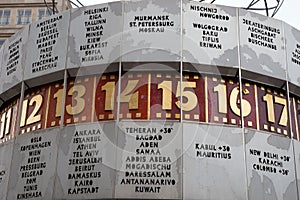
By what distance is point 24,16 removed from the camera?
60.9 meters

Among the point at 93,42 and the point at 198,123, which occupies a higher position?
the point at 93,42

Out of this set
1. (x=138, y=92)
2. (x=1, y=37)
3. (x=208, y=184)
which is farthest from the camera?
(x=1, y=37)

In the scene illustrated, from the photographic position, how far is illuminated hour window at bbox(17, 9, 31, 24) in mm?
60750

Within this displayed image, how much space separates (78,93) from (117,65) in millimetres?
1513

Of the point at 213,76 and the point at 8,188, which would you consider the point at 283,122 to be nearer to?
the point at 213,76

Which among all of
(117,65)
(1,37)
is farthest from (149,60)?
(1,37)

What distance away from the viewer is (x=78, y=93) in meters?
16.2

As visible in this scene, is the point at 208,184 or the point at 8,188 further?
the point at 8,188

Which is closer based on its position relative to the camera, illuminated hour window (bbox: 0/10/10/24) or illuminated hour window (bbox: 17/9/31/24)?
illuminated hour window (bbox: 17/9/31/24)

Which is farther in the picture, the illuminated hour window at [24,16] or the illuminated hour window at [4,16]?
the illuminated hour window at [4,16]

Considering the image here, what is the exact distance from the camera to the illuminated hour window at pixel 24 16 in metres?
60.8

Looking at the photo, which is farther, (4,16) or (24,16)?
(4,16)

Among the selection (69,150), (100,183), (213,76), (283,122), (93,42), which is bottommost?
(100,183)

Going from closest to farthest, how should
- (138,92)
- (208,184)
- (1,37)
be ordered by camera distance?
(208,184) → (138,92) → (1,37)
